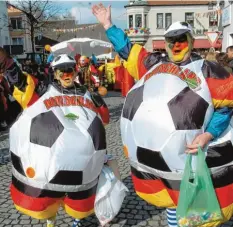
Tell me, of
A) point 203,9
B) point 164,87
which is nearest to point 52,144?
point 164,87

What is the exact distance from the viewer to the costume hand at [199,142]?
6.76 ft

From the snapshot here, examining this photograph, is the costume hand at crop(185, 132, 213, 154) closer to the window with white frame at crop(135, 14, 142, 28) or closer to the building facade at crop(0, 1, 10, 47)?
the building facade at crop(0, 1, 10, 47)

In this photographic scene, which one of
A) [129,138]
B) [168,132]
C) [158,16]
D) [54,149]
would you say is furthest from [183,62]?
[158,16]

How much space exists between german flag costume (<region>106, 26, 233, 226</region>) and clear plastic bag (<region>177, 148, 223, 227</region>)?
0.07 metres

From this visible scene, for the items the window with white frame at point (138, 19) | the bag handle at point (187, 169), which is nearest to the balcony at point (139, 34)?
the window with white frame at point (138, 19)

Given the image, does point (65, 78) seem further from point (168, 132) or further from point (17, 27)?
point (17, 27)

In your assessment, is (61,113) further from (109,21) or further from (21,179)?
(109,21)

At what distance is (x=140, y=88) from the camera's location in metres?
2.26

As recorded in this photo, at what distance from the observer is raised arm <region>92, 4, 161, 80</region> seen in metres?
2.44

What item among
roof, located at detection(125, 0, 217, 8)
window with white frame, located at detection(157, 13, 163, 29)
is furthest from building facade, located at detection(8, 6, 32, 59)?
window with white frame, located at detection(157, 13, 163, 29)

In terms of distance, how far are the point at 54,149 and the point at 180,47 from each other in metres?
1.04

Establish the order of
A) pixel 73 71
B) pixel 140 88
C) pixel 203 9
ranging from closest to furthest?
pixel 140 88
pixel 73 71
pixel 203 9

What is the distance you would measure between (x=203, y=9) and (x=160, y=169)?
125 ft

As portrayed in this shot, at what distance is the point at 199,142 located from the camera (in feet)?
6.77
